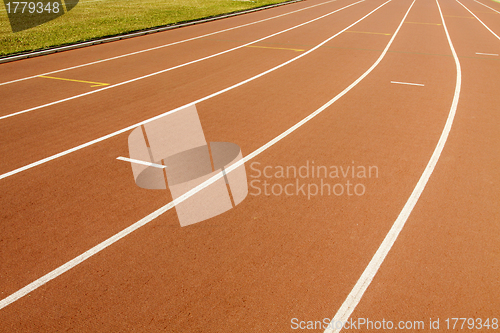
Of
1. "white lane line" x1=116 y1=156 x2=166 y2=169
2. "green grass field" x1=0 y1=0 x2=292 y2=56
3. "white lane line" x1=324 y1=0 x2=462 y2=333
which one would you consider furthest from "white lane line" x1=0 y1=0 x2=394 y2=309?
"green grass field" x1=0 y1=0 x2=292 y2=56

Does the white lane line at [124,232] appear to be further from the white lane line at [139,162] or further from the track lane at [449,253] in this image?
the track lane at [449,253]

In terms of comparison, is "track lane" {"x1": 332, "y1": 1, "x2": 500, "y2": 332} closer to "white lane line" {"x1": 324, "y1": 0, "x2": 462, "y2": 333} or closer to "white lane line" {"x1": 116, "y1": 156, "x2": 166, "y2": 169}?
"white lane line" {"x1": 324, "y1": 0, "x2": 462, "y2": 333}

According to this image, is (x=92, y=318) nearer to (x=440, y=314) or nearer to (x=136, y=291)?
(x=136, y=291)

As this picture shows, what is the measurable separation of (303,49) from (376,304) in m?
14.3

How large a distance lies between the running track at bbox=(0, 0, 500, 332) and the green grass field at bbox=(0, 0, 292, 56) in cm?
585

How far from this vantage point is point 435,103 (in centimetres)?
1043

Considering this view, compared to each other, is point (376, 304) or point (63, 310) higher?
point (63, 310)

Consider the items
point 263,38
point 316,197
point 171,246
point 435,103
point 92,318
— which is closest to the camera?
point 92,318

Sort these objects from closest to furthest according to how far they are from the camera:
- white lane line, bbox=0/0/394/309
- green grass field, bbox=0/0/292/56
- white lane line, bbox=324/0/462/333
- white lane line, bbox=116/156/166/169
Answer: white lane line, bbox=324/0/462/333 → white lane line, bbox=0/0/394/309 → white lane line, bbox=116/156/166/169 → green grass field, bbox=0/0/292/56

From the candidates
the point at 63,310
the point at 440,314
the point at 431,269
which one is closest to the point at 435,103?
the point at 431,269

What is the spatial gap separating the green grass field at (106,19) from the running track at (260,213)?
5.85 meters

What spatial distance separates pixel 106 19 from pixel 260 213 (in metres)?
21.4

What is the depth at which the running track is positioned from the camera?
4.20m

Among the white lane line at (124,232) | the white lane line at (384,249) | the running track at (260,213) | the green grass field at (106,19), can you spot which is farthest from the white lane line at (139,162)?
the green grass field at (106,19)
